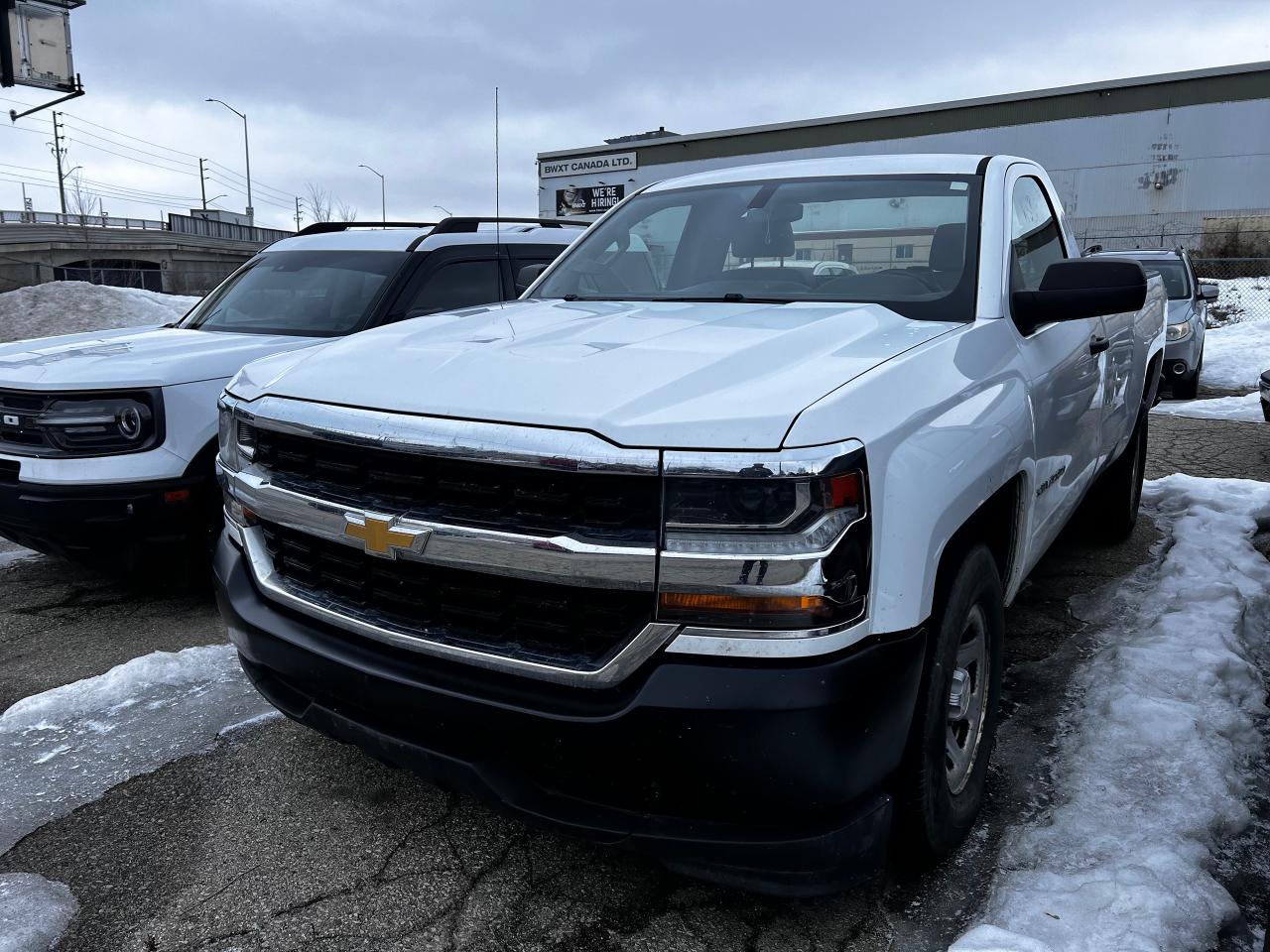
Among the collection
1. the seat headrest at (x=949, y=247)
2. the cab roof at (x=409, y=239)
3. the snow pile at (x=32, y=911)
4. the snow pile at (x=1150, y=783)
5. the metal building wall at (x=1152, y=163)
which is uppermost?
the metal building wall at (x=1152, y=163)

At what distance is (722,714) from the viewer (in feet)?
5.97

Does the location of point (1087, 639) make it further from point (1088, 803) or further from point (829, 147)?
point (829, 147)

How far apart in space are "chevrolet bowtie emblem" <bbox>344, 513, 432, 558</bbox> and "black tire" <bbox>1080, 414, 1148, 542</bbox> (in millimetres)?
4087

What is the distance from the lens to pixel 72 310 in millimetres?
16688

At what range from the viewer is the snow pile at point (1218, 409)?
10.3 m

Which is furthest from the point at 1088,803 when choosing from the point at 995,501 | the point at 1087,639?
the point at 1087,639

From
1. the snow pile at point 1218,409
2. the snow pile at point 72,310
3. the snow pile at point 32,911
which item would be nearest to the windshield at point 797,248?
the snow pile at point 32,911

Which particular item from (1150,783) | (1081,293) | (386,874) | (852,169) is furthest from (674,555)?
(852,169)

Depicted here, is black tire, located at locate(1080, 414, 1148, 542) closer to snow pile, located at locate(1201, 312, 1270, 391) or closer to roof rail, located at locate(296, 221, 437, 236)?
roof rail, located at locate(296, 221, 437, 236)

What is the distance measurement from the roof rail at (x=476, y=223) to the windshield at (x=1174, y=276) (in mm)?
8652

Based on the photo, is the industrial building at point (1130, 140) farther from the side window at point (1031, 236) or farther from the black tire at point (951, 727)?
the black tire at point (951, 727)

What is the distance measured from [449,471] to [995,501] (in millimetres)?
1424

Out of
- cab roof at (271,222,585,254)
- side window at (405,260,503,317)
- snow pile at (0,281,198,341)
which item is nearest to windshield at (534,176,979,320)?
side window at (405,260,503,317)

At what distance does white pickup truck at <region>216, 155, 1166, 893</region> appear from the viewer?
183 cm
